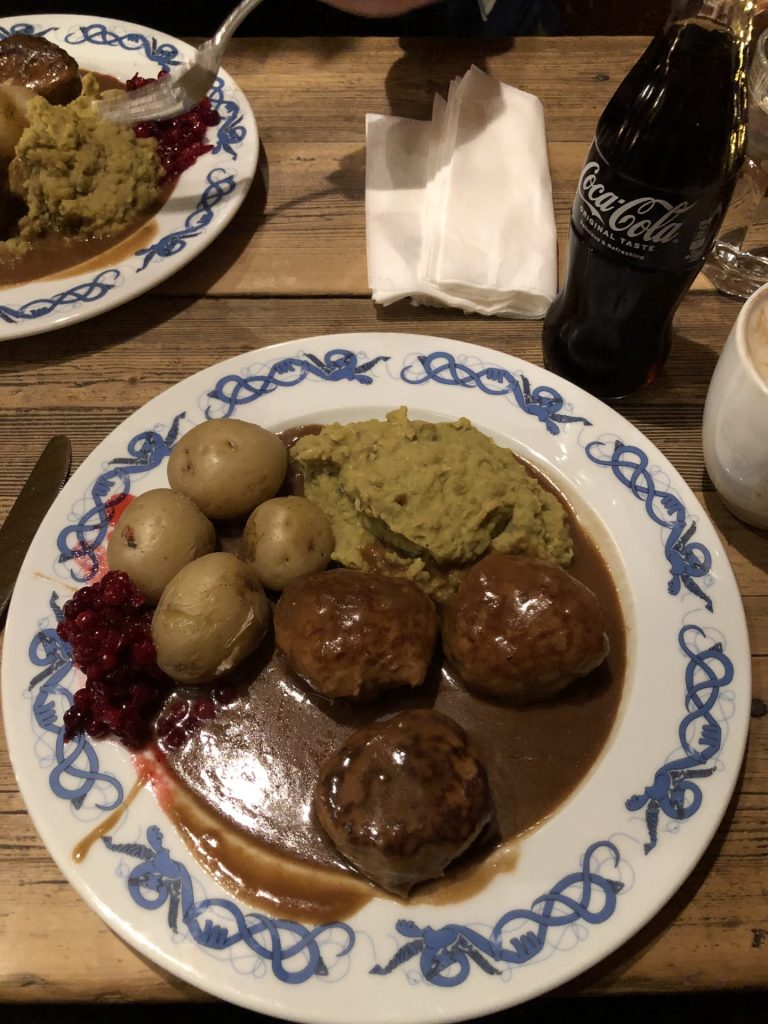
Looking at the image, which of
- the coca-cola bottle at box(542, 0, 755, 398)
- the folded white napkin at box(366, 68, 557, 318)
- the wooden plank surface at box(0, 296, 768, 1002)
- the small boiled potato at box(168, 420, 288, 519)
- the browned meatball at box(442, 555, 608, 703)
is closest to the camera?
the wooden plank surface at box(0, 296, 768, 1002)

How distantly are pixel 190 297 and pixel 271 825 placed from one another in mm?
1583

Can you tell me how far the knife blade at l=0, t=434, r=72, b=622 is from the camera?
5.64 feet

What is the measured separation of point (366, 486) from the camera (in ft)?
5.37

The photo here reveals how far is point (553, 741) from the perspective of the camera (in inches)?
59.4

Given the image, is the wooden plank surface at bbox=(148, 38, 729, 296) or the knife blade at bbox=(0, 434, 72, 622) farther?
the wooden plank surface at bbox=(148, 38, 729, 296)

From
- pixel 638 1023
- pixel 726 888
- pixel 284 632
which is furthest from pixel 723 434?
pixel 638 1023

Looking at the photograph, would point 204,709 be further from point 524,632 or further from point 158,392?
point 158,392

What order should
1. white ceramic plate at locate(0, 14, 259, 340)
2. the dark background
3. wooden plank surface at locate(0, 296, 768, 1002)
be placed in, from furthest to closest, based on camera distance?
the dark background
white ceramic plate at locate(0, 14, 259, 340)
wooden plank surface at locate(0, 296, 768, 1002)

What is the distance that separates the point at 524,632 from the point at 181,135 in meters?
2.03

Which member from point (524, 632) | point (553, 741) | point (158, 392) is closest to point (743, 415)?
point (524, 632)

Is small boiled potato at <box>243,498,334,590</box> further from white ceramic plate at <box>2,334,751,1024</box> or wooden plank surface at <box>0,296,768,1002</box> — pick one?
wooden plank surface at <box>0,296,768,1002</box>

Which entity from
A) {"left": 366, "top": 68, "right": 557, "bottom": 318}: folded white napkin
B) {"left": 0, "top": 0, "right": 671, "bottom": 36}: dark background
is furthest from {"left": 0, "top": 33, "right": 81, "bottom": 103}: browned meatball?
{"left": 0, "top": 0, "right": 671, "bottom": 36}: dark background

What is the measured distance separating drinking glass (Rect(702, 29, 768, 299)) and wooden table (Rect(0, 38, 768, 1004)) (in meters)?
0.08

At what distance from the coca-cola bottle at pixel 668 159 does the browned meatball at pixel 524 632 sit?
0.75m
